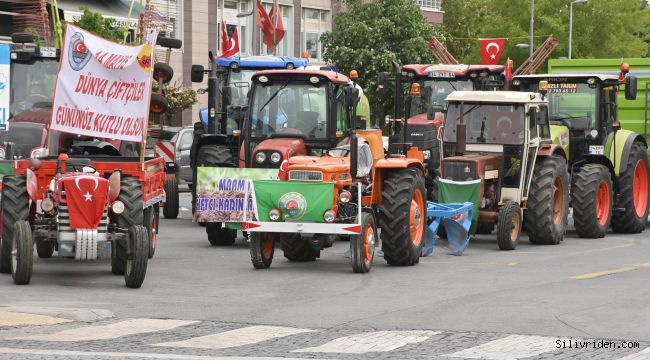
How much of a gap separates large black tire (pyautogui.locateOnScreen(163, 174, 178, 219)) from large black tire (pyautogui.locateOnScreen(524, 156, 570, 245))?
24.7ft

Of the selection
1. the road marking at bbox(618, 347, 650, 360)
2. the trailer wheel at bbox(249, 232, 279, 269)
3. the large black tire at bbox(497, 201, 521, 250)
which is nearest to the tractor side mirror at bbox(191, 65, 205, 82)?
the large black tire at bbox(497, 201, 521, 250)

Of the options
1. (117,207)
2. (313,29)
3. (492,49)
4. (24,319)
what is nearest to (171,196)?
(117,207)

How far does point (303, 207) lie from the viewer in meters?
17.4

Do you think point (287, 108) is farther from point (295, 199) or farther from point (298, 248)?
point (295, 199)

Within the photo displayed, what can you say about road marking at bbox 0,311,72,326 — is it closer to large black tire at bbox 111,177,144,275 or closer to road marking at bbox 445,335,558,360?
large black tire at bbox 111,177,144,275

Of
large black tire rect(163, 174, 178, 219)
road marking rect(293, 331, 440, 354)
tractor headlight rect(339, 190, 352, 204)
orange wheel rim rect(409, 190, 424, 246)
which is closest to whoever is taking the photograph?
road marking rect(293, 331, 440, 354)

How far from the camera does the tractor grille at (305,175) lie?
17.8m

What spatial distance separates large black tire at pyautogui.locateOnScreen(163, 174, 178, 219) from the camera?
88.5ft

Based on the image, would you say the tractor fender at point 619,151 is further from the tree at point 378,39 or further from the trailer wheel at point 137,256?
the tree at point 378,39

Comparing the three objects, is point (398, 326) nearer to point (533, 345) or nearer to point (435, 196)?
point (533, 345)

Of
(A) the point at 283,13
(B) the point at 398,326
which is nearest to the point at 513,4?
(A) the point at 283,13

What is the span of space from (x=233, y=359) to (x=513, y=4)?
58.3 m

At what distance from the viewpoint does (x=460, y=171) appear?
69.6 ft

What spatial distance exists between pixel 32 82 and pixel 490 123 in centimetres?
693
